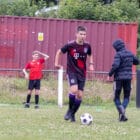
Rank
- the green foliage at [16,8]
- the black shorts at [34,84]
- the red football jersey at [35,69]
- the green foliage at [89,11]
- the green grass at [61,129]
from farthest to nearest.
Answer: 1. the green foliage at [16,8]
2. the green foliage at [89,11]
3. the black shorts at [34,84]
4. the red football jersey at [35,69]
5. the green grass at [61,129]

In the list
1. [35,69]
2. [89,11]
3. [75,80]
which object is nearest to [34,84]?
[35,69]

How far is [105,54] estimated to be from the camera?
25.9 metres

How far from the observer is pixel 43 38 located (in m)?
25.5

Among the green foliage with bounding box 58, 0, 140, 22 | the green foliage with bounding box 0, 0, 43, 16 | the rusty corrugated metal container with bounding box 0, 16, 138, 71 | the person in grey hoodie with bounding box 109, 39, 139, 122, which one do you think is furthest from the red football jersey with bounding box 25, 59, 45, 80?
the green foliage with bounding box 0, 0, 43, 16

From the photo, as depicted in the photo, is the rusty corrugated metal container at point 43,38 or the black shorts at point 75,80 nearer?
the black shorts at point 75,80

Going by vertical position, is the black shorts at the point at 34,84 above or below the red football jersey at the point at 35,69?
below

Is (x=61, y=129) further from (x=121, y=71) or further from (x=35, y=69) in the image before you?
(x=35, y=69)

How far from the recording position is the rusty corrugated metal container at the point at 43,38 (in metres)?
25.3

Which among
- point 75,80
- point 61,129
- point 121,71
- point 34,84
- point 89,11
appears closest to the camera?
point 61,129

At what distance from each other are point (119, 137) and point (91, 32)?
16096 mm

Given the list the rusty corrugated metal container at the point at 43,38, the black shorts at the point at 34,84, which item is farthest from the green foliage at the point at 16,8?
the black shorts at the point at 34,84

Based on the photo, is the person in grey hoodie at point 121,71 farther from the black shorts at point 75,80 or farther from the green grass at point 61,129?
the black shorts at point 75,80

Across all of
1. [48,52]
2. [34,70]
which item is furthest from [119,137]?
[48,52]

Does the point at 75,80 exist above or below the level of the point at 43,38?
below
